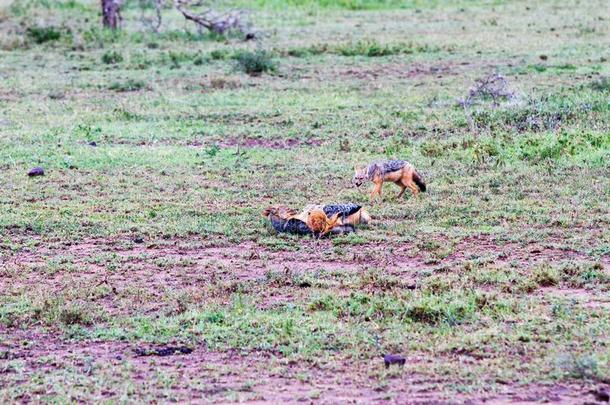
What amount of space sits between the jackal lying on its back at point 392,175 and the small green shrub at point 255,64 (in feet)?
21.1

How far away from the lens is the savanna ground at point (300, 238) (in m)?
5.71

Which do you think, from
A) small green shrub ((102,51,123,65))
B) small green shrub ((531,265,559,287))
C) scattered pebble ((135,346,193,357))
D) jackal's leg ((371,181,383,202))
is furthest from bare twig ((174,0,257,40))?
scattered pebble ((135,346,193,357))

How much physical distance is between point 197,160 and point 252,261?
10.7 feet

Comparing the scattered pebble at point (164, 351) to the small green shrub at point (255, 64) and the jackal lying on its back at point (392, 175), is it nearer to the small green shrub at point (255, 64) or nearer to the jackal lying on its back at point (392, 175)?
the jackal lying on its back at point (392, 175)

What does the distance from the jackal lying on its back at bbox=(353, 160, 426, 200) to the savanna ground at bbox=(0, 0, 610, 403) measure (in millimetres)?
184

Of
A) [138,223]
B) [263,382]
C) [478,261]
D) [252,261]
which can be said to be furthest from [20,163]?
[263,382]

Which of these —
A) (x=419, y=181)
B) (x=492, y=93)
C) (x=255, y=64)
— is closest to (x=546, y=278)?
(x=419, y=181)

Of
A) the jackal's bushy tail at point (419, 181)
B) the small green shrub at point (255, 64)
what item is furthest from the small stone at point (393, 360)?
the small green shrub at point (255, 64)

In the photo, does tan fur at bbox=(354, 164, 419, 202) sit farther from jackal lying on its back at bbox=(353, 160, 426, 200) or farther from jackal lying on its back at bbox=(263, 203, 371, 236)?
jackal lying on its back at bbox=(263, 203, 371, 236)

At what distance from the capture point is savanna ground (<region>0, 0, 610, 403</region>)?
18.7 ft

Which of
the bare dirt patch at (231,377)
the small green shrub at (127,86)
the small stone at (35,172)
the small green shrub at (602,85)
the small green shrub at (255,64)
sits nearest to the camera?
the bare dirt patch at (231,377)

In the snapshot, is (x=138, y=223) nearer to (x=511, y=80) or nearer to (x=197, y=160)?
(x=197, y=160)

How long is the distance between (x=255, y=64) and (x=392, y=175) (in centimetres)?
668

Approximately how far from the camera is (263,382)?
5.53 m
